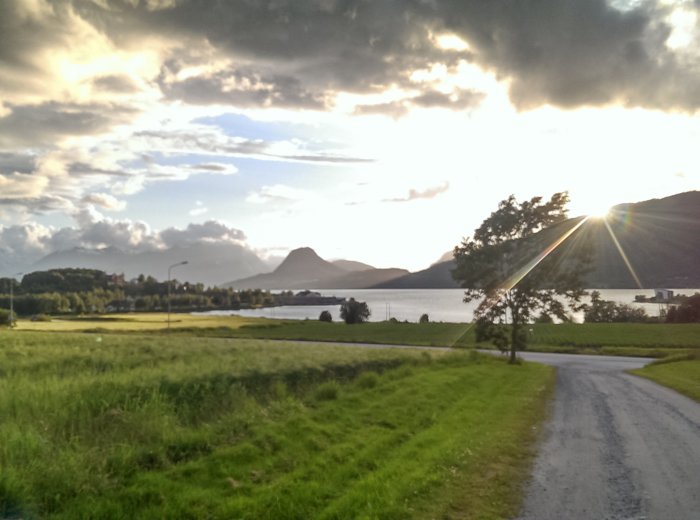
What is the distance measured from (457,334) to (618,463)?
71.8 metres

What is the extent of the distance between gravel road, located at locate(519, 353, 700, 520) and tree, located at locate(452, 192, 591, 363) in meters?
19.8

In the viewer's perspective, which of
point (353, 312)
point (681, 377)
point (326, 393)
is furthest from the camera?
point (353, 312)

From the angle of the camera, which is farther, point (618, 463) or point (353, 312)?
point (353, 312)

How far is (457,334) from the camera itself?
8231 cm

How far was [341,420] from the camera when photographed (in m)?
13.8

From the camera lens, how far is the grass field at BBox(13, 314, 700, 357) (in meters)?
67.5

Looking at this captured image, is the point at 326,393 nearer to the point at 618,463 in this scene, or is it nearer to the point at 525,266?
the point at 618,463

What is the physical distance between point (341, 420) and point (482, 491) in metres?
4.99

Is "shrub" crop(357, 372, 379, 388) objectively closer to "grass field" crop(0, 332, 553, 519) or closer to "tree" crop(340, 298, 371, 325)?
"grass field" crop(0, 332, 553, 519)

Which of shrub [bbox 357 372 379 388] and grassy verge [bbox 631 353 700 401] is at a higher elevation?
shrub [bbox 357 372 379 388]

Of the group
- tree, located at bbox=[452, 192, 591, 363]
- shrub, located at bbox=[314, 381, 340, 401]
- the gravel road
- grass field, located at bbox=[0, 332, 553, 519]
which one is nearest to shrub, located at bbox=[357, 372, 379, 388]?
grass field, located at bbox=[0, 332, 553, 519]

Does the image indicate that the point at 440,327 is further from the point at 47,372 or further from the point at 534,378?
the point at 47,372

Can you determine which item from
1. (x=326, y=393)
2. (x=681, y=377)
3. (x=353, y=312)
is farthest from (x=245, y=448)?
(x=353, y=312)

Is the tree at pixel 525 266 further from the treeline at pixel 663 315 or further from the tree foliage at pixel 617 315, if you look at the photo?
the tree foliage at pixel 617 315
